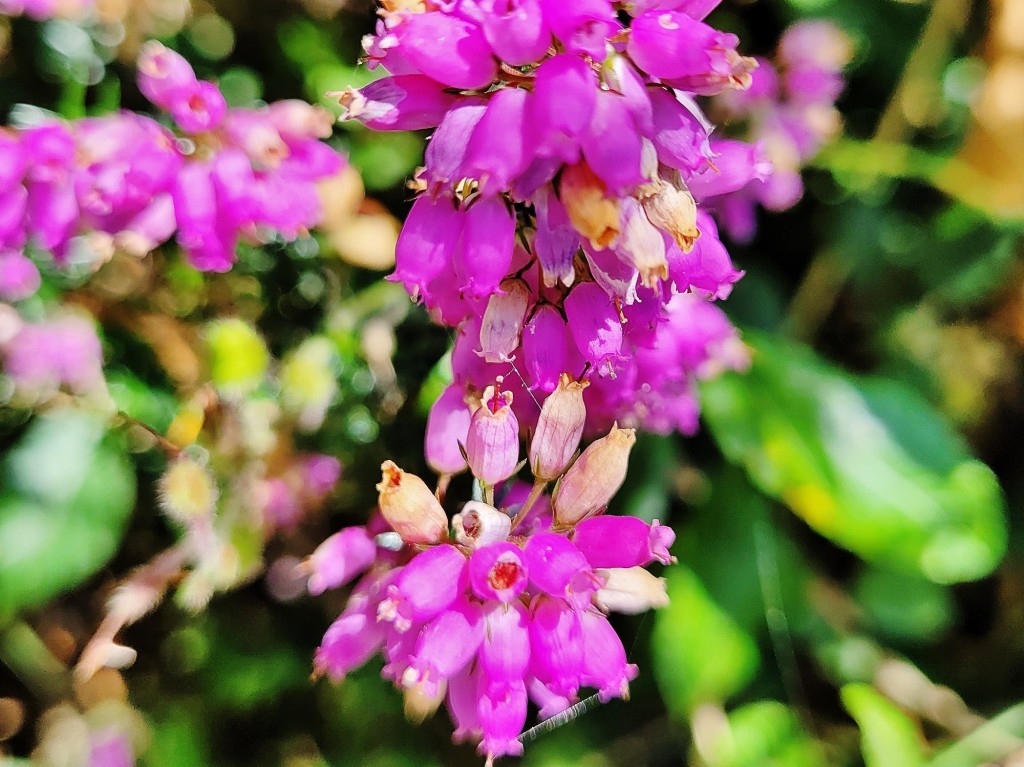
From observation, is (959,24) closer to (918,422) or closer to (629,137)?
(918,422)

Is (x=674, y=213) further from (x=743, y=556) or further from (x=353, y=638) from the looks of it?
(x=743, y=556)

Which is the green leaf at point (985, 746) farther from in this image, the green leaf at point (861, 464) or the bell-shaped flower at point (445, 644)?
the bell-shaped flower at point (445, 644)

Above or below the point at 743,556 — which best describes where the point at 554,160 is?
above

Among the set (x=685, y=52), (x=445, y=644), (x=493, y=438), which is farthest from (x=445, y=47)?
(x=445, y=644)

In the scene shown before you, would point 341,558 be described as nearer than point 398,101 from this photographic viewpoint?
No

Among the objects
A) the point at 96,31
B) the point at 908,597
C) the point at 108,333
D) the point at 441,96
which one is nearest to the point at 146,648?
the point at 108,333
